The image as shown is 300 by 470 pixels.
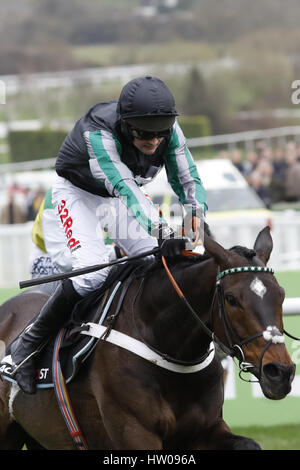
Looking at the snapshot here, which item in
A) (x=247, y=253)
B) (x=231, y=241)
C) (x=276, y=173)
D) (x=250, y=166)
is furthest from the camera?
(x=276, y=173)

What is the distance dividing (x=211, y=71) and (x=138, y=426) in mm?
40490

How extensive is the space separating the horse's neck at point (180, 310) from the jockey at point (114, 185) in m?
0.14

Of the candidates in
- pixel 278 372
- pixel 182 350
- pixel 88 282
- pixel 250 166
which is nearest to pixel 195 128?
pixel 250 166

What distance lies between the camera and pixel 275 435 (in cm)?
618

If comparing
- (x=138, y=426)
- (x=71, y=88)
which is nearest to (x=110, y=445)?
(x=138, y=426)

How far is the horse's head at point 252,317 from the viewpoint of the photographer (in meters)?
3.53

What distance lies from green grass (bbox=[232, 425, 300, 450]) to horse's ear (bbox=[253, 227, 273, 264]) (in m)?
2.29

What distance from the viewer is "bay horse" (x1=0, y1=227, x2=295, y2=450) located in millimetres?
3686

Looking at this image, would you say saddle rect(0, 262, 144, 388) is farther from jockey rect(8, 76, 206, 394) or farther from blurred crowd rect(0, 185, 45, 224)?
blurred crowd rect(0, 185, 45, 224)

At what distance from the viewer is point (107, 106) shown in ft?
14.8

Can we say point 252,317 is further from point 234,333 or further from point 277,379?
point 277,379

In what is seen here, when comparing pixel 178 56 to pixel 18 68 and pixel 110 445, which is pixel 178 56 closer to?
pixel 18 68

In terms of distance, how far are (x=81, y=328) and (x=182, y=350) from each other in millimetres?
550

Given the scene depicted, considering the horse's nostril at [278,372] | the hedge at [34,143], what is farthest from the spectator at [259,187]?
the hedge at [34,143]
